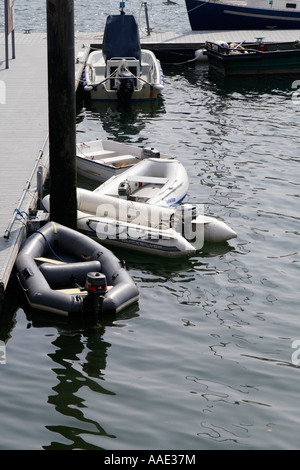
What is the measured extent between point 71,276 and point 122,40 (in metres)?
12.6

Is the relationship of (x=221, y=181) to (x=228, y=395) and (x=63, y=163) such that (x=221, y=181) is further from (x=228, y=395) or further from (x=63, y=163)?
(x=228, y=395)

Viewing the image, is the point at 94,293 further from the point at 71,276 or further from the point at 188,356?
the point at 188,356

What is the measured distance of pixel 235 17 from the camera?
97.1 feet

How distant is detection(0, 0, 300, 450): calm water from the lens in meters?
7.38

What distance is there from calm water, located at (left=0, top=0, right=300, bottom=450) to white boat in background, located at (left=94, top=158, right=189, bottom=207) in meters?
0.66

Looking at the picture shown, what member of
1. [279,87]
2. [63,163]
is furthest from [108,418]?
[279,87]

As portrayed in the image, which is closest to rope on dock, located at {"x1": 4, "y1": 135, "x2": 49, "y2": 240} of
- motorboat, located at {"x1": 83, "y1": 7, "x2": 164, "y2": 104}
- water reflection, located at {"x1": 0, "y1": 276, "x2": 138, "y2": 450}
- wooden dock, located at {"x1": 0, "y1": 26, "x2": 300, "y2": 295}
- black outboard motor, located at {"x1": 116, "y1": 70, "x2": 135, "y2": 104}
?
wooden dock, located at {"x1": 0, "y1": 26, "x2": 300, "y2": 295}

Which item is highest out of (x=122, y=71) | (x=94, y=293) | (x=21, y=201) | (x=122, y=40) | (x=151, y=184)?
(x=122, y=40)

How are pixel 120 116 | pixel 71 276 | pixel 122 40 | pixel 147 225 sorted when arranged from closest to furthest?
1. pixel 71 276
2. pixel 147 225
3. pixel 120 116
4. pixel 122 40

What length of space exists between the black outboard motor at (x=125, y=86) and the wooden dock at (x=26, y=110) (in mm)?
1956

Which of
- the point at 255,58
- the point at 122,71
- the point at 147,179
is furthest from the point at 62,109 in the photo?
the point at 255,58

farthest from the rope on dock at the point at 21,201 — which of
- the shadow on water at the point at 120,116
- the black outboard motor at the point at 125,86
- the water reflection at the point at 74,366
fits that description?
the black outboard motor at the point at 125,86

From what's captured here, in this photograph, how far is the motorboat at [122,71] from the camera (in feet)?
65.8

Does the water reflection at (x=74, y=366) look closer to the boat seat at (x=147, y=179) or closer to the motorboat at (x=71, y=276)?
the motorboat at (x=71, y=276)
